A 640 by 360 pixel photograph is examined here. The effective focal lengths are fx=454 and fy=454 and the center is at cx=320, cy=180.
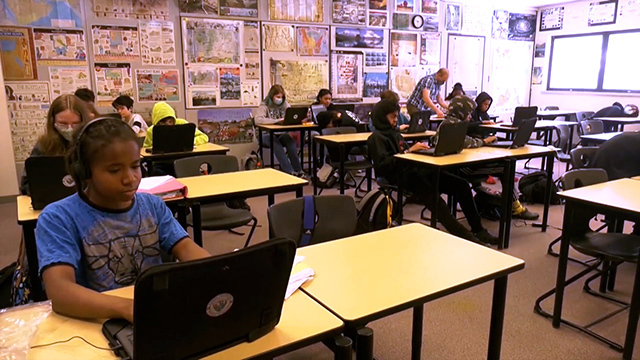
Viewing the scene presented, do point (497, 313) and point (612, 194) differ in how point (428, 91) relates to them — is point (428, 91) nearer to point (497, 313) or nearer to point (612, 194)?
point (612, 194)

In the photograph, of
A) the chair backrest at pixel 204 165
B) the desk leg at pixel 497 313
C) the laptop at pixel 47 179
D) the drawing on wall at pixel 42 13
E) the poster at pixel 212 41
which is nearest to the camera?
the desk leg at pixel 497 313

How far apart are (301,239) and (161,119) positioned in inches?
104

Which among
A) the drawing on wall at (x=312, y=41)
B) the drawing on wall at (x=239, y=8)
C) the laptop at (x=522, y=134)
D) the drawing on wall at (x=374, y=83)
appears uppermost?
the drawing on wall at (x=239, y=8)

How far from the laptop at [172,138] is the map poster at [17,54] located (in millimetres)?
2731

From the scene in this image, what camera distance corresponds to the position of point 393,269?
4.83 feet

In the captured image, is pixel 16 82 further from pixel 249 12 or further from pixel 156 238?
pixel 156 238

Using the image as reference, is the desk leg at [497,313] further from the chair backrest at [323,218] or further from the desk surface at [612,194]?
the desk surface at [612,194]

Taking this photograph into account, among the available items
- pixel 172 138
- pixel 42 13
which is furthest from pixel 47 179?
pixel 42 13

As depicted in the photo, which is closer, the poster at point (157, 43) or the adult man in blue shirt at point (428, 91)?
the poster at point (157, 43)

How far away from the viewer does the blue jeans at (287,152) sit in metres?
6.21

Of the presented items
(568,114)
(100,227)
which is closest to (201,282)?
(100,227)

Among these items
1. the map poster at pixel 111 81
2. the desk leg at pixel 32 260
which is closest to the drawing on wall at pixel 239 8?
the map poster at pixel 111 81

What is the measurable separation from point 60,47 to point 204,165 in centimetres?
343

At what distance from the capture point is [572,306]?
8.93ft
